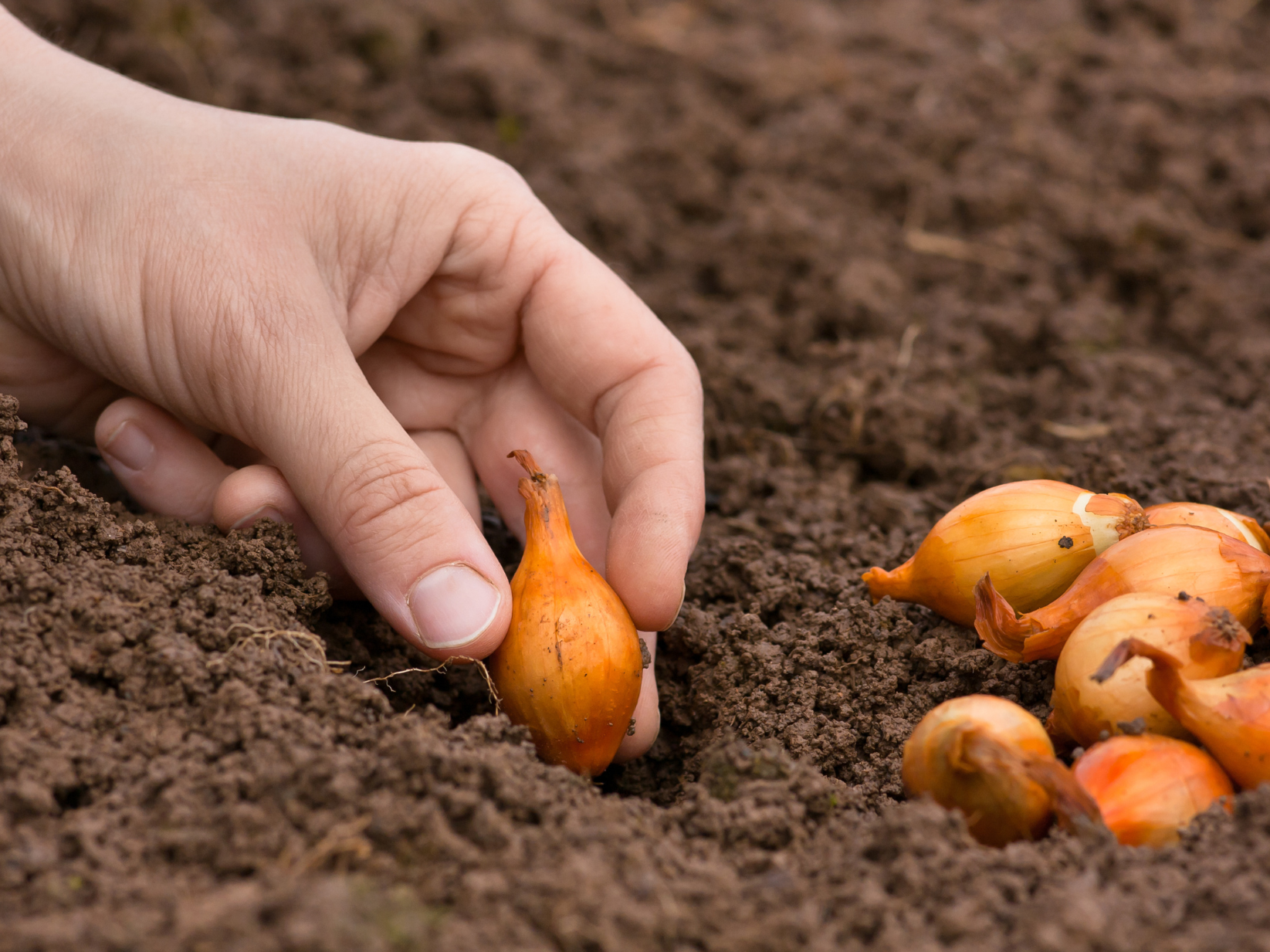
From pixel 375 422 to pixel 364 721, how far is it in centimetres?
50

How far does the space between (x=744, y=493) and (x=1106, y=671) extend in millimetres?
1200

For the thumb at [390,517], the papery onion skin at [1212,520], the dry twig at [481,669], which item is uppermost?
the papery onion skin at [1212,520]

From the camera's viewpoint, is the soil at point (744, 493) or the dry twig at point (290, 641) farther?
the dry twig at point (290, 641)

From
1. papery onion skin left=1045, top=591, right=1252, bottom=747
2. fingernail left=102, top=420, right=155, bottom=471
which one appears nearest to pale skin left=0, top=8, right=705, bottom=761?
fingernail left=102, top=420, right=155, bottom=471

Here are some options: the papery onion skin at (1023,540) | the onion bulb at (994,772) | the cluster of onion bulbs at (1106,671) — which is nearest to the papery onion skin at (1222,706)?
the cluster of onion bulbs at (1106,671)

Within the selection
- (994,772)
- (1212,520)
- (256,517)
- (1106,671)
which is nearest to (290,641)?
(256,517)

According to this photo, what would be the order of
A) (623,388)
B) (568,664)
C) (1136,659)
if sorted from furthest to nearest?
(623,388), (568,664), (1136,659)

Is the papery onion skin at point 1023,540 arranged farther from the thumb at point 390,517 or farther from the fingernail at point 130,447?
the fingernail at point 130,447

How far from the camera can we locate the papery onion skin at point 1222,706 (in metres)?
1.39

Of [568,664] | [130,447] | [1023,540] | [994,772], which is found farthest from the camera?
[130,447]

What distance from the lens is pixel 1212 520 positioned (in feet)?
5.82

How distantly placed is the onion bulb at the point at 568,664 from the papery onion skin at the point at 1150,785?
2.21 ft

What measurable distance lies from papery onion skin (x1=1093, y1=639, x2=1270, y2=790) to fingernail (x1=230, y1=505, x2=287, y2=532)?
134 centimetres

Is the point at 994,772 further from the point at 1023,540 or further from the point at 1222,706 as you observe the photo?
the point at 1023,540
